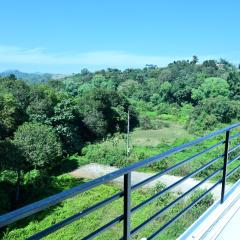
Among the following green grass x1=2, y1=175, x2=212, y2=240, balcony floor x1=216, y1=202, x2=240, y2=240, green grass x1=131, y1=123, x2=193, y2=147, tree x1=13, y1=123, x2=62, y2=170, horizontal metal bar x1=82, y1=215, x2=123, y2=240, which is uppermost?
horizontal metal bar x1=82, y1=215, x2=123, y2=240

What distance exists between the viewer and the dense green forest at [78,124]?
19062 millimetres

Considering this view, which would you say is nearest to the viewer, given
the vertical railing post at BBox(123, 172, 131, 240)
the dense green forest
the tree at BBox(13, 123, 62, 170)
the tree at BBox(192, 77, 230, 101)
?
the vertical railing post at BBox(123, 172, 131, 240)

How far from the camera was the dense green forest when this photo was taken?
19.1 m

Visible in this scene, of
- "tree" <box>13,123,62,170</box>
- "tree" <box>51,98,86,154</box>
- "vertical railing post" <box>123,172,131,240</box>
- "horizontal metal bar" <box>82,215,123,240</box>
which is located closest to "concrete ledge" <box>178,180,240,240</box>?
"vertical railing post" <box>123,172,131,240</box>

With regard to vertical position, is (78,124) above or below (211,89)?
below

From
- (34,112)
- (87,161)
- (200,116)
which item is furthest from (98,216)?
(200,116)

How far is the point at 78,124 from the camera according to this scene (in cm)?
2975

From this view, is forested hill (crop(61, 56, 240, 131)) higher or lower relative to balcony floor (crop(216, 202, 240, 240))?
lower

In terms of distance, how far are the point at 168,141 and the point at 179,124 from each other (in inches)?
351

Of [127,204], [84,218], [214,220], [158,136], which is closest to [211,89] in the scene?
[158,136]

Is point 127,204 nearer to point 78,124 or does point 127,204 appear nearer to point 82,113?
point 78,124

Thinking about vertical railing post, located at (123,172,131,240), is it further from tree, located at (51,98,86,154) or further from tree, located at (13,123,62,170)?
tree, located at (51,98,86,154)

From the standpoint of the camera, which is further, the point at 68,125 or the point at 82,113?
the point at 82,113

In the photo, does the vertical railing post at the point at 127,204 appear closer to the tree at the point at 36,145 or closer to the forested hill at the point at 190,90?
the tree at the point at 36,145
